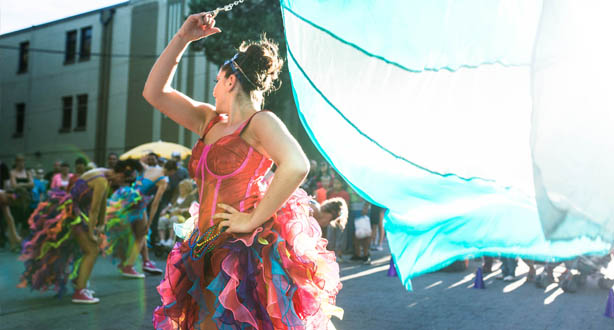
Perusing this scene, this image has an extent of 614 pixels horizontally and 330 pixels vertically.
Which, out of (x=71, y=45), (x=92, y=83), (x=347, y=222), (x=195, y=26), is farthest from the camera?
(x=71, y=45)

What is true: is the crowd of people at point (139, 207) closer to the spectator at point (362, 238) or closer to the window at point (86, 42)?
the spectator at point (362, 238)

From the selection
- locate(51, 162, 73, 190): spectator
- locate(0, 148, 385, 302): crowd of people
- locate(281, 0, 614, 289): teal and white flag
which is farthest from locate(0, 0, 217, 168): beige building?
locate(281, 0, 614, 289): teal and white flag

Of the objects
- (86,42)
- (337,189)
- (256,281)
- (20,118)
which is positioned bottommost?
(337,189)

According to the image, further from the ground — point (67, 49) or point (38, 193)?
point (67, 49)

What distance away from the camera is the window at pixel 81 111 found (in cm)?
2523

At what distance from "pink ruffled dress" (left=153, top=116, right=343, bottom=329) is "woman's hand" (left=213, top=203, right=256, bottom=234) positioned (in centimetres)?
4

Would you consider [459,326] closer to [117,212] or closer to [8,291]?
[117,212]

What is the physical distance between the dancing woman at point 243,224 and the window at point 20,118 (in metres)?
28.7

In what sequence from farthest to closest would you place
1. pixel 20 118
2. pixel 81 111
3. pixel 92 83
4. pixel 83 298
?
1. pixel 20 118
2. pixel 81 111
3. pixel 92 83
4. pixel 83 298

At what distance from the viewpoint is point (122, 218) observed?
731cm

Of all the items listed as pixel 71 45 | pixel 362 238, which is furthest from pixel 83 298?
pixel 71 45

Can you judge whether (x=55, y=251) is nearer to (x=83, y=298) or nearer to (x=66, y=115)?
(x=83, y=298)

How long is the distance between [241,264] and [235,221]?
19 centimetres

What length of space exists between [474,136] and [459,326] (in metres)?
3.37
